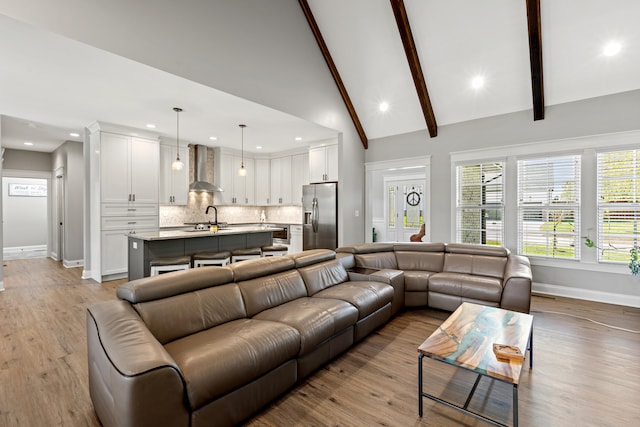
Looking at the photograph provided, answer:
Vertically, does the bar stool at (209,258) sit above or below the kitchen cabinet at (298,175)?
below

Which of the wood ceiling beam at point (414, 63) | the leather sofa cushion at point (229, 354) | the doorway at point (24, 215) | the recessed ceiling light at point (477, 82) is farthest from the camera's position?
the doorway at point (24, 215)

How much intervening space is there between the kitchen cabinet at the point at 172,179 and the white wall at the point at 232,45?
314 centimetres

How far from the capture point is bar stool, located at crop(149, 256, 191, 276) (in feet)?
12.8

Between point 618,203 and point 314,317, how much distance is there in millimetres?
4554

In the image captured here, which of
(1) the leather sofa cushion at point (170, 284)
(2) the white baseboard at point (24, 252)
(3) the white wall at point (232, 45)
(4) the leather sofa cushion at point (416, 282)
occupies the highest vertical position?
(3) the white wall at point (232, 45)

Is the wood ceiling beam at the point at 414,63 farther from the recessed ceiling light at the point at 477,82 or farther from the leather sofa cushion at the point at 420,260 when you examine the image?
the leather sofa cushion at the point at 420,260

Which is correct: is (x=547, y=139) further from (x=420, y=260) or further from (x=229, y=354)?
(x=229, y=354)

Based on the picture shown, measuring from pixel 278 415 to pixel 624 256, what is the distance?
4.93m

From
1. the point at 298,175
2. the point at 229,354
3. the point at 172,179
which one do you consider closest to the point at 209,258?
the point at 229,354

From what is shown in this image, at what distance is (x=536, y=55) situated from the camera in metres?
3.95

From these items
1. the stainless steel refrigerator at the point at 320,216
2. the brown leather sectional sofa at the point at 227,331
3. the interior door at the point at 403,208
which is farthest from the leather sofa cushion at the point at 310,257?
the interior door at the point at 403,208

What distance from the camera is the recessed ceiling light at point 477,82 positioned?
4701 mm

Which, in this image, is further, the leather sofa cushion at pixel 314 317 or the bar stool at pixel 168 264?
the bar stool at pixel 168 264

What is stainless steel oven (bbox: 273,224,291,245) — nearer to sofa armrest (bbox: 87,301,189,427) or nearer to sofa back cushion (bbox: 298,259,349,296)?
sofa back cushion (bbox: 298,259,349,296)
